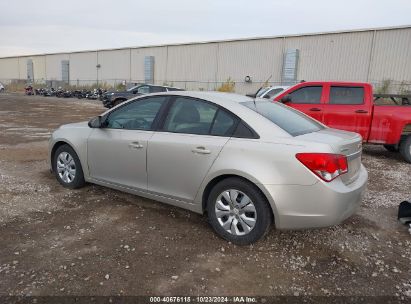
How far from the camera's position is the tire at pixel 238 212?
11.9 feet

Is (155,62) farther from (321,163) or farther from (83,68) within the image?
(321,163)

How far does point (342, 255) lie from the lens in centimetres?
373

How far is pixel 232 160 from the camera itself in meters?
3.71

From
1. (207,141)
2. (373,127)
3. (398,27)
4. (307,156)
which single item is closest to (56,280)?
(207,141)

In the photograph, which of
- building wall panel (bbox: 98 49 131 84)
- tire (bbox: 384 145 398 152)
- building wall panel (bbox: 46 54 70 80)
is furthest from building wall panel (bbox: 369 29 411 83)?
building wall panel (bbox: 46 54 70 80)

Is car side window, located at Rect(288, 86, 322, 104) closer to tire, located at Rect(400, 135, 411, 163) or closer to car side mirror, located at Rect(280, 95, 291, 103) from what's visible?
car side mirror, located at Rect(280, 95, 291, 103)

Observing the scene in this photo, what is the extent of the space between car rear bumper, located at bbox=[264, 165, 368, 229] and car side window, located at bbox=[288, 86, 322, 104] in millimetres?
5393

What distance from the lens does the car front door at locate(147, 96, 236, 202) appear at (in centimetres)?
392

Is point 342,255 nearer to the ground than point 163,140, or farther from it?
nearer to the ground

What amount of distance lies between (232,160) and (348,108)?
5487mm

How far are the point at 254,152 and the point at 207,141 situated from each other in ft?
1.87

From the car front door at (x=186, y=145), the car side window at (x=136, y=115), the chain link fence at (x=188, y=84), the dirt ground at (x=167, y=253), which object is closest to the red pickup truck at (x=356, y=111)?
the chain link fence at (x=188, y=84)

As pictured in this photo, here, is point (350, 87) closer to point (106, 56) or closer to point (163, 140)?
point (163, 140)

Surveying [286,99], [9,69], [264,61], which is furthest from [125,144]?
[9,69]
